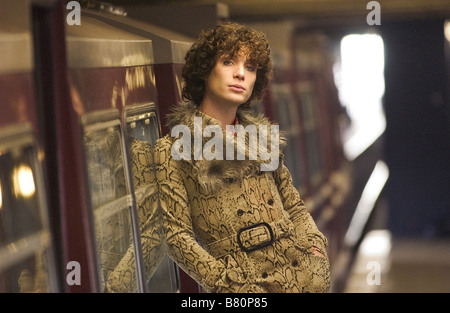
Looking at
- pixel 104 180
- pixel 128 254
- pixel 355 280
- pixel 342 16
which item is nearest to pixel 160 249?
pixel 128 254

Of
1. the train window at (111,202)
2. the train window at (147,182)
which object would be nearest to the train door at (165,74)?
the train window at (147,182)

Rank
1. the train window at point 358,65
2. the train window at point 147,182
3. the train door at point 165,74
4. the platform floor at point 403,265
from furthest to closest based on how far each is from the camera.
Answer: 1. the train window at point 358,65
2. the platform floor at point 403,265
3. the train door at point 165,74
4. the train window at point 147,182

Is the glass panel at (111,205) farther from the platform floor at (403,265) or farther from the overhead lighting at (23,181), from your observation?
the platform floor at (403,265)

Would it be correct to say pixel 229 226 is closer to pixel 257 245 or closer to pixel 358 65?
pixel 257 245

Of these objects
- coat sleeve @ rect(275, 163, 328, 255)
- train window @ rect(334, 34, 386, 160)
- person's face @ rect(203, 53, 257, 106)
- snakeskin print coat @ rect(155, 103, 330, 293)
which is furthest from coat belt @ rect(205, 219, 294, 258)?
train window @ rect(334, 34, 386, 160)

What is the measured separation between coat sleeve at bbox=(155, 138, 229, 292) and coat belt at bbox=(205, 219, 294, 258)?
5cm

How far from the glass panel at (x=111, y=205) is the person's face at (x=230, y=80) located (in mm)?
334

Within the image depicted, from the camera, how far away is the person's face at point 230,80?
2461 millimetres

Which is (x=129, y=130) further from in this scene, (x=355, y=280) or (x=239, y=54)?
(x=355, y=280)

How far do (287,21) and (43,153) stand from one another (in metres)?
6.02

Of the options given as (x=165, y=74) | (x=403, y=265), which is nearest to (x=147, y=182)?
(x=165, y=74)

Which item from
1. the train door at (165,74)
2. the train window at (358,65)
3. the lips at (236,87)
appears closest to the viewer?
the lips at (236,87)

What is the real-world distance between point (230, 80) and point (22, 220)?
71 cm
